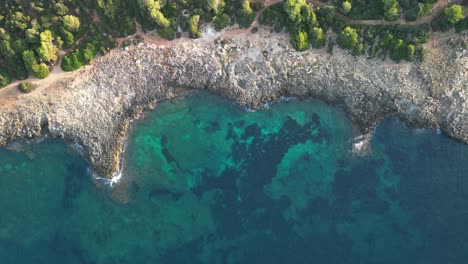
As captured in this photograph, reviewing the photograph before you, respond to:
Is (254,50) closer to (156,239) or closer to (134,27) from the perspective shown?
(134,27)

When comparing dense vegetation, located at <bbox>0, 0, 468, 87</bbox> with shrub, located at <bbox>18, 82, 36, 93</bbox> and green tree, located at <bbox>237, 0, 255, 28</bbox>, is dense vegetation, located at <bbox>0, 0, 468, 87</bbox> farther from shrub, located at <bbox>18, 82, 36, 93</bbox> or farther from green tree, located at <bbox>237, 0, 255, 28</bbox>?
shrub, located at <bbox>18, 82, 36, 93</bbox>

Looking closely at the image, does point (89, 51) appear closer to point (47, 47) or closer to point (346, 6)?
point (47, 47)

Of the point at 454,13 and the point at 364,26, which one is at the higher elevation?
the point at 454,13

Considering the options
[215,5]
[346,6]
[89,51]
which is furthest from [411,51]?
[89,51]

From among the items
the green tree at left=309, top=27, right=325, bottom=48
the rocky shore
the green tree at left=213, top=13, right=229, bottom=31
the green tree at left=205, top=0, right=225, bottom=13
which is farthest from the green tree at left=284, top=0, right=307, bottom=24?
the green tree at left=205, top=0, right=225, bottom=13

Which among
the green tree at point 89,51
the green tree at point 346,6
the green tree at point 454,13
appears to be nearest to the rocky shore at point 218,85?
the green tree at point 89,51

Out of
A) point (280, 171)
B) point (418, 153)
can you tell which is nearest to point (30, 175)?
point (280, 171)
